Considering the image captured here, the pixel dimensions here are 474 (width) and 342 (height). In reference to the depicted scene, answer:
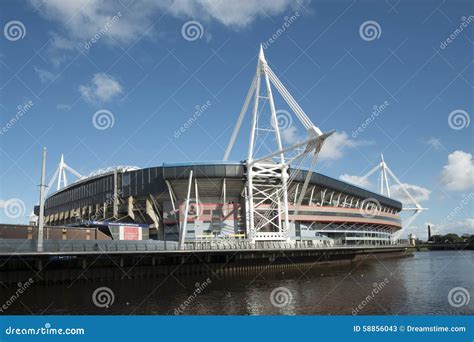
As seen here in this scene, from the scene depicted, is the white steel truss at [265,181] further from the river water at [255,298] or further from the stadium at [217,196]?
the river water at [255,298]

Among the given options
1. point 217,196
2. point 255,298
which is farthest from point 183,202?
point 255,298

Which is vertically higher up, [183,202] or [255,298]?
[183,202]

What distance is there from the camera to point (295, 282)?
4806 cm

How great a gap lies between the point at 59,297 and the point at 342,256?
64.0 metres

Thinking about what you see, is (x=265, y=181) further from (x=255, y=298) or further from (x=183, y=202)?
(x=255, y=298)

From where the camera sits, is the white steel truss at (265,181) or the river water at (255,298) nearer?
the river water at (255,298)

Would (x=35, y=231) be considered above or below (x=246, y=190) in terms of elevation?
below

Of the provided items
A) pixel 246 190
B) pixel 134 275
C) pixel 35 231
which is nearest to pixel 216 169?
pixel 246 190

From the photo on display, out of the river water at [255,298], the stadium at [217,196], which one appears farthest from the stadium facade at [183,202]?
the river water at [255,298]

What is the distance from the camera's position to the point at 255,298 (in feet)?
117

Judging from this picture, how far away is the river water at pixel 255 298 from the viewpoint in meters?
29.7

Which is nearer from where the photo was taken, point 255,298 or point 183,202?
point 255,298

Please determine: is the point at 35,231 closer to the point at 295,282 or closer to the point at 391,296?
the point at 295,282

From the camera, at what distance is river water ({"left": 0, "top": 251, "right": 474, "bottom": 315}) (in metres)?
29.7
